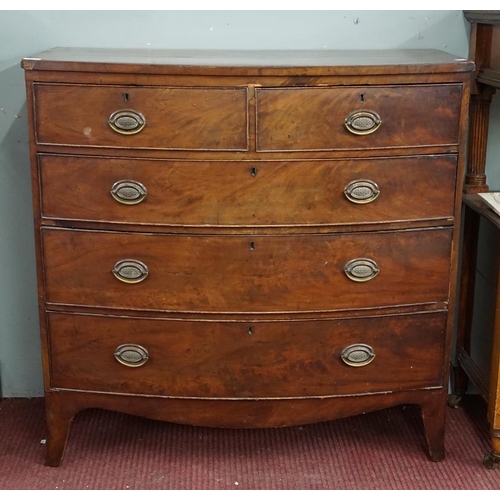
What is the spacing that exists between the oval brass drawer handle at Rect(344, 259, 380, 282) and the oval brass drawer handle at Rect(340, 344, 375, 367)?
20cm

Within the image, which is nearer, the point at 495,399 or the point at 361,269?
the point at 361,269

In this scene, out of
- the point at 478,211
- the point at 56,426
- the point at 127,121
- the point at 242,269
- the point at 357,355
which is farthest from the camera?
the point at 478,211

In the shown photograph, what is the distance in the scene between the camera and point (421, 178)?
2143 millimetres

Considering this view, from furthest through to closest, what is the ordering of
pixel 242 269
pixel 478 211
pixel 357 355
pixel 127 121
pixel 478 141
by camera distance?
1. pixel 478 141
2. pixel 478 211
3. pixel 357 355
4. pixel 242 269
5. pixel 127 121

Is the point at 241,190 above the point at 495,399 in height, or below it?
above

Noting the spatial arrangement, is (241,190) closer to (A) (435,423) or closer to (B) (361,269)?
(B) (361,269)

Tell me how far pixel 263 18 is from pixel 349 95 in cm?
62

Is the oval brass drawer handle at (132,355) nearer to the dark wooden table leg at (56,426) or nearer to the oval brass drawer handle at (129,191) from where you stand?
the dark wooden table leg at (56,426)

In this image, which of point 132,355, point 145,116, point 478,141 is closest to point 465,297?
point 478,141

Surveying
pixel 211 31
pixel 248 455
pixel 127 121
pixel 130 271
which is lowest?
pixel 248 455

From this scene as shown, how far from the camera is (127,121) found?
6.75ft

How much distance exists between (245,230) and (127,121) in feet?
1.30

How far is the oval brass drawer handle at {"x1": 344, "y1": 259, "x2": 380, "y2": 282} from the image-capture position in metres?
2.18

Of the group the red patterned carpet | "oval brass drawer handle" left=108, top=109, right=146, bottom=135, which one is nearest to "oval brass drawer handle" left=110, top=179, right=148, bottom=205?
"oval brass drawer handle" left=108, top=109, right=146, bottom=135
